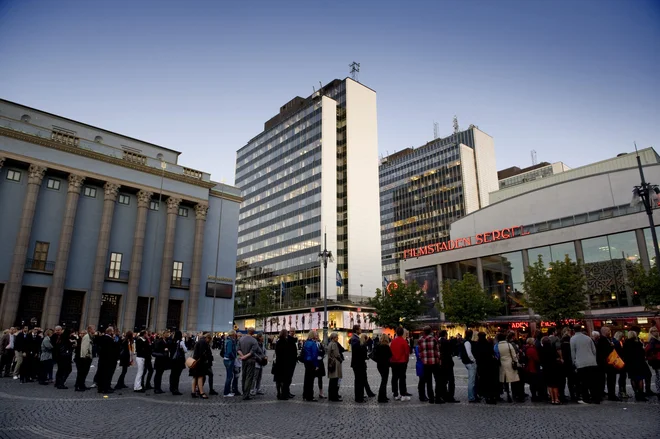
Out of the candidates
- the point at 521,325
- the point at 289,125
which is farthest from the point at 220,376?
the point at 289,125

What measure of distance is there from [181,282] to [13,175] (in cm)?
1872

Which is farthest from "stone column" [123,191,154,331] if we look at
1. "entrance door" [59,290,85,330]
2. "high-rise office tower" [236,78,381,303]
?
"high-rise office tower" [236,78,381,303]

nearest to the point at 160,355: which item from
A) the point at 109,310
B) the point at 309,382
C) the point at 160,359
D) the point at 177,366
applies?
the point at 160,359

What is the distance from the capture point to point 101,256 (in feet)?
137

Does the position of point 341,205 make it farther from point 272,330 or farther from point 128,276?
point 128,276

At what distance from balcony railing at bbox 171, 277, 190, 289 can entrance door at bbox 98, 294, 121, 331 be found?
557 centimetres

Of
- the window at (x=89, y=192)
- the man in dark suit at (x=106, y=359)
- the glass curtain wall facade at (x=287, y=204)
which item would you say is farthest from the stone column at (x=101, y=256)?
the glass curtain wall facade at (x=287, y=204)

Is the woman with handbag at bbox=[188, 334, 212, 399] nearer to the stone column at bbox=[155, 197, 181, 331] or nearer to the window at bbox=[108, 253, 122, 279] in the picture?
the stone column at bbox=[155, 197, 181, 331]

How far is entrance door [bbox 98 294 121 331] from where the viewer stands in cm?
4197

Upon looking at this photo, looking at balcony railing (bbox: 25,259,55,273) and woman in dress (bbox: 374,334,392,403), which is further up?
balcony railing (bbox: 25,259,55,273)

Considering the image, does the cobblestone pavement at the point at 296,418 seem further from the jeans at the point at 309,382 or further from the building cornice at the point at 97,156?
the building cornice at the point at 97,156

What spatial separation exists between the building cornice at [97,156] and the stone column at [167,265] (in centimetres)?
284

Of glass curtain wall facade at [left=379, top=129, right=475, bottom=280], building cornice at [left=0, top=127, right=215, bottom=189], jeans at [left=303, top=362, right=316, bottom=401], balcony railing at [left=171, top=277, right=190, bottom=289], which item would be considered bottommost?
jeans at [left=303, top=362, right=316, bottom=401]

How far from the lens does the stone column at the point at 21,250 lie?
35969 millimetres
